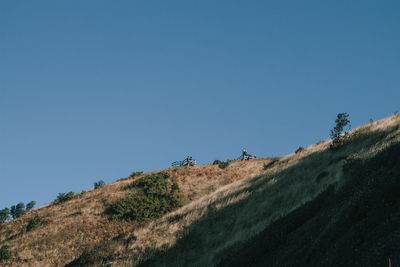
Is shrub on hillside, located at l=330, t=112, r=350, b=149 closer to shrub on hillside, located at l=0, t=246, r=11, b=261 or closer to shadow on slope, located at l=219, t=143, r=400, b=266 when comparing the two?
shadow on slope, located at l=219, t=143, r=400, b=266

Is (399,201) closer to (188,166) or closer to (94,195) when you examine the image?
(94,195)

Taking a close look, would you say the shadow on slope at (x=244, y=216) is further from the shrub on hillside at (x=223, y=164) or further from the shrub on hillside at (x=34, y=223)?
the shrub on hillside at (x=223, y=164)

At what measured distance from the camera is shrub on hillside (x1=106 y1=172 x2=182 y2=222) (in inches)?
1409

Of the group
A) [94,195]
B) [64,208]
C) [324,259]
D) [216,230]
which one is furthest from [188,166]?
[324,259]

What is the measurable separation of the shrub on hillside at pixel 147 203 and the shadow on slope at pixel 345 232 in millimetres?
21835

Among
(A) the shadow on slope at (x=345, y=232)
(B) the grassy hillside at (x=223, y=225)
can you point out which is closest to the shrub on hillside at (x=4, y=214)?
(B) the grassy hillside at (x=223, y=225)

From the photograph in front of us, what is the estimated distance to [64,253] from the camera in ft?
96.0

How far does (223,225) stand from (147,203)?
15602mm

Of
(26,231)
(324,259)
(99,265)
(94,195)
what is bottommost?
(324,259)

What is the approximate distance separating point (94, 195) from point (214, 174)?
1608 cm

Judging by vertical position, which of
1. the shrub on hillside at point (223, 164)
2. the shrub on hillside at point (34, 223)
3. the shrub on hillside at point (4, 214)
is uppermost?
the shrub on hillside at point (4, 214)

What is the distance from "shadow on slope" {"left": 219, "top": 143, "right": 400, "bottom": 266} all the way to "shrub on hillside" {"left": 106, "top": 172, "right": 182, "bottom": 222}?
21835 millimetres

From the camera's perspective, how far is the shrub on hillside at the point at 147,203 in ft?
117

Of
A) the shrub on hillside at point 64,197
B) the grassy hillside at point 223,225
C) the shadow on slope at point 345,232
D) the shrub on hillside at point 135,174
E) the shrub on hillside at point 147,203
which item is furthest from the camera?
the shrub on hillside at point 135,174
